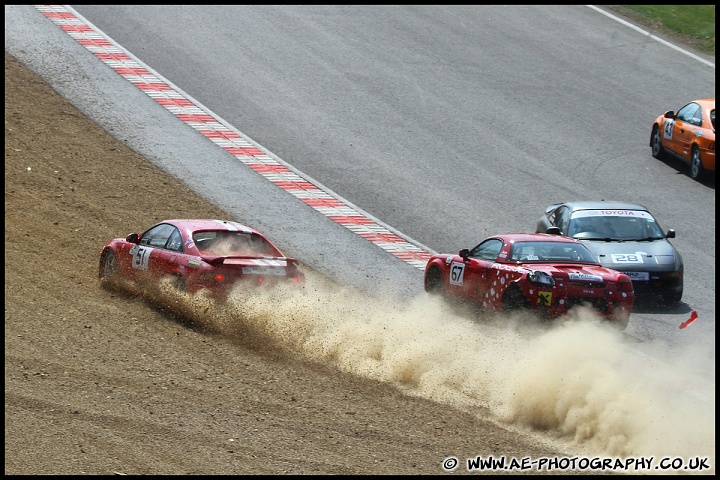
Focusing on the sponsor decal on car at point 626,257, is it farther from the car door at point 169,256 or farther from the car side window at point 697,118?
the car side window at point 697,118

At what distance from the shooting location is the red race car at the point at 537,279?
12.3 meters

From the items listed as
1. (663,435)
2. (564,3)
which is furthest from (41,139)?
(564,3)

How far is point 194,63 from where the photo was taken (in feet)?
79.5

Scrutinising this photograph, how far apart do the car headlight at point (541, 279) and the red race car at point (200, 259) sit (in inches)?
111

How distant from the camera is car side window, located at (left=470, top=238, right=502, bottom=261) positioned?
13733 mm

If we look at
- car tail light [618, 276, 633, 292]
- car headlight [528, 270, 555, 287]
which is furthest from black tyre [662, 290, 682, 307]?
car headlight [528, 270, 555, 287]

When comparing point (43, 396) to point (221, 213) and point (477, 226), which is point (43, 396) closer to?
point (221, 213)

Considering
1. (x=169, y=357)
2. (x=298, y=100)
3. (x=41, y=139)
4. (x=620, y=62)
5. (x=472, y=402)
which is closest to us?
(x=472, y=402)

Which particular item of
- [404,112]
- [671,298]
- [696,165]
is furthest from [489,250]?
[404,112]

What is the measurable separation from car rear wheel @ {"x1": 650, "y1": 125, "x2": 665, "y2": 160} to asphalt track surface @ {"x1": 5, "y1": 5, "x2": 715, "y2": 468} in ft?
0.62

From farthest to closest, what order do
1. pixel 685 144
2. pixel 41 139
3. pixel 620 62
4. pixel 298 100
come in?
pixel 620 62, pixel 298 100, pixel 685 144, pixel 41 139

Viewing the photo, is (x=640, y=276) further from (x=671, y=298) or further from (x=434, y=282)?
(x=434, y=282)

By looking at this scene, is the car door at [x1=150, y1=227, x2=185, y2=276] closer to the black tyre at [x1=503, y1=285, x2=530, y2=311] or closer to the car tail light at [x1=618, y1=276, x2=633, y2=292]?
the black tyre at [x1=503, y1=285, x2=530, y2=311]

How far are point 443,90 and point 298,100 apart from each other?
353cm
